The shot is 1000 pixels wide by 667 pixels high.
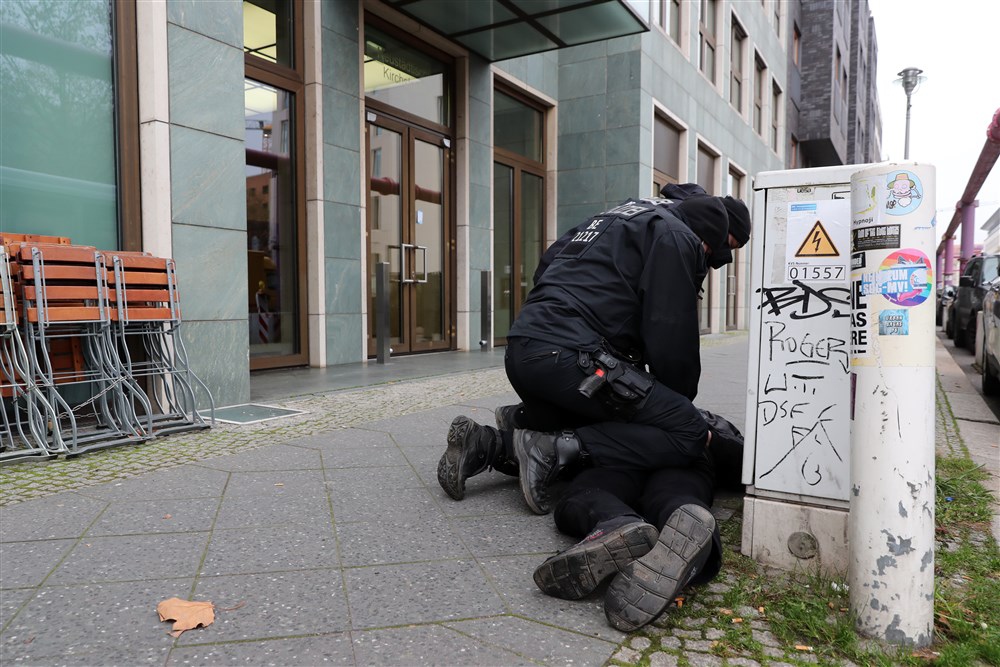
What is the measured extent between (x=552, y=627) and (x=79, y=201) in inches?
175

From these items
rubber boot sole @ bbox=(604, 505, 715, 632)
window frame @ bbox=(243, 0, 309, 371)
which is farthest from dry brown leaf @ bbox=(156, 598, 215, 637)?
window frame @ bbox=(243, 0, 309, 371)

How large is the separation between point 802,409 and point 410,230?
295 inches

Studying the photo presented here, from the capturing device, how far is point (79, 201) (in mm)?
4711

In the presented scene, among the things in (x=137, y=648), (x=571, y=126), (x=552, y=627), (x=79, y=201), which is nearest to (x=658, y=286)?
(x=552, y=627)

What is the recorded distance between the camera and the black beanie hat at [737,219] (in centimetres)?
290

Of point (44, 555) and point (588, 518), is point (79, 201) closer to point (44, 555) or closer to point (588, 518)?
point (44, 555)

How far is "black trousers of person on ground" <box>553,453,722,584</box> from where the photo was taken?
2.37 meters

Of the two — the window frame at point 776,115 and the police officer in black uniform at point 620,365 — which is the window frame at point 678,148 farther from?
the police officer in black uniform at point 620,365

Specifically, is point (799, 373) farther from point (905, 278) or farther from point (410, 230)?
point (410, 230)

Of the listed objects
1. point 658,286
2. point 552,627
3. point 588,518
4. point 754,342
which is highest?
point 658,286

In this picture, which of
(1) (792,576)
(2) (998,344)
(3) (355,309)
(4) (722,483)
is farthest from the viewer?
(3) (355,309)

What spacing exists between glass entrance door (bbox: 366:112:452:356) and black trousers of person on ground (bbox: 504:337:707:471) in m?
6.01

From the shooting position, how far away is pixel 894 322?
187 centimetres

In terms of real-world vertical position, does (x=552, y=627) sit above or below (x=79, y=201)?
below
